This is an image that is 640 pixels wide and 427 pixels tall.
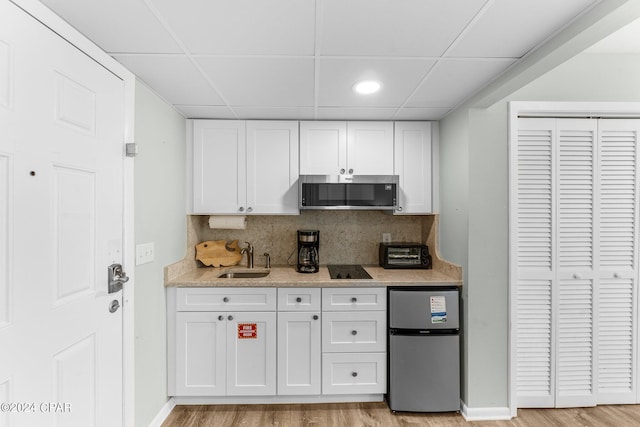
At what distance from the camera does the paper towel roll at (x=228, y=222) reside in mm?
2799

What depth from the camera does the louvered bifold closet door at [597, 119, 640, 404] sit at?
7.50 feet

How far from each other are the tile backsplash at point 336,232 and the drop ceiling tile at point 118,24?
1754 mm

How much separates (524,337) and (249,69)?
8.36 ft

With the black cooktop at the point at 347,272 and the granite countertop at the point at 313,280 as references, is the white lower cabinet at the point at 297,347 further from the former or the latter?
the black cooktop at the point at 347,272

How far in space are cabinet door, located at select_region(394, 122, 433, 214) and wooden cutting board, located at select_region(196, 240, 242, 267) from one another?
1544mm

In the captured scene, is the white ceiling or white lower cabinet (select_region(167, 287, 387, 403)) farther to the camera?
white lower cabinet (select_region(167, 287, 387, 403))

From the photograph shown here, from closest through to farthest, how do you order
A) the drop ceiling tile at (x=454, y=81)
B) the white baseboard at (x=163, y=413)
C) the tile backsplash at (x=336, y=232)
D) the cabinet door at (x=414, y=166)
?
the drop ceiling tile at (x=454, y=81)
the white baseboard at (x=163, y=413)
the cabinet door at (x=414, y=166)
the tile backsplash at (x=336, y=232)

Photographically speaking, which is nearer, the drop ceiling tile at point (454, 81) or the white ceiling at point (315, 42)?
the white ceiling at point (315, 42)

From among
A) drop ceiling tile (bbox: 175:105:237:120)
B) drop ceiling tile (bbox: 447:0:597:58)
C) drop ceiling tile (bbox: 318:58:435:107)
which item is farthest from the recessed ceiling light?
drop ceiling tile (bbox: 175:105:237:120)

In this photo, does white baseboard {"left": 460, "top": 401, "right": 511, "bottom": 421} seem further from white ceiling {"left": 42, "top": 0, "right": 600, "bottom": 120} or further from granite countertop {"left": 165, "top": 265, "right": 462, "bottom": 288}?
white ceiling {"left": 42, "top": 0, "right": 600, "bottom": 120}

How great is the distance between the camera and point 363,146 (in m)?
2.71

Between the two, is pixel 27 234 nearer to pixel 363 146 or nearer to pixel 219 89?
pixel 219 89

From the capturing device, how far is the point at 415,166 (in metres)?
2.73

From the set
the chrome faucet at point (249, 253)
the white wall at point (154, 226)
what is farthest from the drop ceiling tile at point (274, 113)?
the chrome faucet at point (249, 253)
